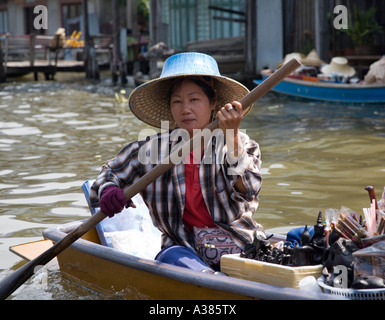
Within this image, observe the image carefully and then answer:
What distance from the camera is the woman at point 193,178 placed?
10.3 feet

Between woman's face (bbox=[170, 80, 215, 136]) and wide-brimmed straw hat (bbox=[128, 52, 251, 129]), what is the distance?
0.07 metres

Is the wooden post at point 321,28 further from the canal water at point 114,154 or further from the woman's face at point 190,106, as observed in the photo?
the woman's face at point 190,106

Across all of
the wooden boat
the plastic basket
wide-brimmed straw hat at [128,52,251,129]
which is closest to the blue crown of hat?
wide-brimmed straw hat at [128,52,251,129]

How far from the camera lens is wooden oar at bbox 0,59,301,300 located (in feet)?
9.39

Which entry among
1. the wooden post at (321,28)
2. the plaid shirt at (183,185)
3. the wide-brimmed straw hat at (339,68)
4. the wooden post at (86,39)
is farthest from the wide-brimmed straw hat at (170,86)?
the wooden post at (86,39)

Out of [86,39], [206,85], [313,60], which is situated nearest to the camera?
[206,85]

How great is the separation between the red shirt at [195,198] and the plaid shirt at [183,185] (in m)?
0.04

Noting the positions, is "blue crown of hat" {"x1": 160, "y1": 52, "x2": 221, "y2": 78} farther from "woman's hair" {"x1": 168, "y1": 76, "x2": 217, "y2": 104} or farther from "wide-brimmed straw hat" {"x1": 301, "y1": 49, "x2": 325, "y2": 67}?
"wide-brimmed straw hat" {"x1": 301, "y1": 49, "x2": 325, "y2": 67}

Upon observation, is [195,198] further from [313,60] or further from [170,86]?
[313,60]

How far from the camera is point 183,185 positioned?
3.27 metres

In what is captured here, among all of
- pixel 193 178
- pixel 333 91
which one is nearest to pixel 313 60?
pixel 333 91

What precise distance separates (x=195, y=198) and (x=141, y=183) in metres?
0.34
